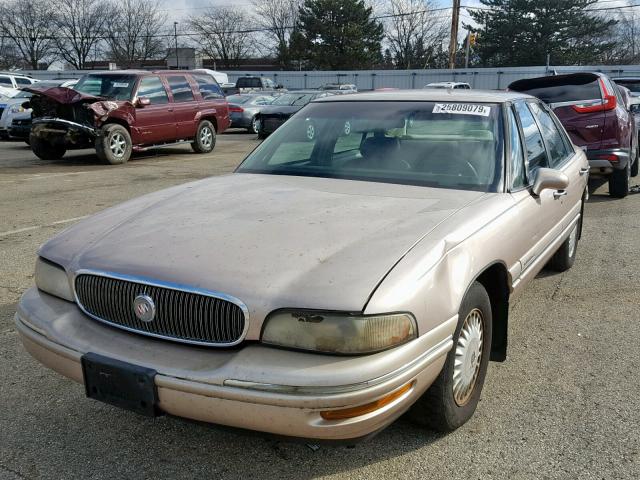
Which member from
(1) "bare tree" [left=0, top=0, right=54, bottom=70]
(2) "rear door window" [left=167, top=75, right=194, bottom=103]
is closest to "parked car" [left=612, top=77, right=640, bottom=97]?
(2) "rear door window" [left=167, top=75, right=194, bottom=103]

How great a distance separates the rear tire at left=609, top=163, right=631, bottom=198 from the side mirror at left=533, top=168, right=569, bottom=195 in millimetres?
5742

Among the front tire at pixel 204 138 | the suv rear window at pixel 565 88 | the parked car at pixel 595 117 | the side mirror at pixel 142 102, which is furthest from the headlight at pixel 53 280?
the front tire at pixel 204 138

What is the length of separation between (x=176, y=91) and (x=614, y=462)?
12499mm

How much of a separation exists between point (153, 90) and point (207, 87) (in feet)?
6.72

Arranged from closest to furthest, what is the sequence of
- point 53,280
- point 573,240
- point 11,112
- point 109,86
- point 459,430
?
point 53,280, point 459,430, point 573,240, point 109,86, point 11,112

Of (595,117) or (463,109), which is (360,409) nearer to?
(463,109)

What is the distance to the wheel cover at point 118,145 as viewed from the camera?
477 inches

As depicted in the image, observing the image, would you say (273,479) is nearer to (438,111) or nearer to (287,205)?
(287,205)

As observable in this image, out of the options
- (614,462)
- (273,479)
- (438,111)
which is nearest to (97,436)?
(273,479)

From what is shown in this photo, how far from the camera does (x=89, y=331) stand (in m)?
2.46

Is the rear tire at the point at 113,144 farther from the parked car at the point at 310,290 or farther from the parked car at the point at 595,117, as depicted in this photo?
the parked car at the point at 310,290

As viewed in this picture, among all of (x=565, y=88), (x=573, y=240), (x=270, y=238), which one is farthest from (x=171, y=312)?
(x=565, y=88)

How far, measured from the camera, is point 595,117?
7980 millimetres

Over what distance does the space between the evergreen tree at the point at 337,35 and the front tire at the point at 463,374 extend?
5886cm
